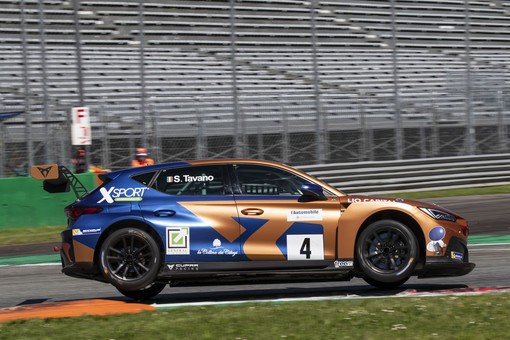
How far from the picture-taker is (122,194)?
287 inches

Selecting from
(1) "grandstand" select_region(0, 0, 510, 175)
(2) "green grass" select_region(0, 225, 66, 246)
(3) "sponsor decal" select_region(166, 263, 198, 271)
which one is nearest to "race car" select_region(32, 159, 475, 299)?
(3) "sponsor decal" select_region(166, 263, 198, 271)

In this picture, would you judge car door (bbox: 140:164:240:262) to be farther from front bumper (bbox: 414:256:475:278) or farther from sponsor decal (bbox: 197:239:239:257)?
front bumper (bbox: 414:256:475:278)

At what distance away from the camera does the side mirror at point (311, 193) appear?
717 centimetres

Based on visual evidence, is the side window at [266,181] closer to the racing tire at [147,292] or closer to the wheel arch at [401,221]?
the wheel arch at [401,221]

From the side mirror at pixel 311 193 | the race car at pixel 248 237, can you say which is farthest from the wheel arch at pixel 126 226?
the side mirror at pixel 311 193

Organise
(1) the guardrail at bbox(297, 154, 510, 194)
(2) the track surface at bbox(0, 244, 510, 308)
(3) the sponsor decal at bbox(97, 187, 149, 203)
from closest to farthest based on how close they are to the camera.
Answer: (3) the sponsor decal at bbox(97, 187, 149, 203)
(2) the track surface at bbox(0, 244, 510, 308)
(1) the guardrail at bbox(297, 154, 510, 194)

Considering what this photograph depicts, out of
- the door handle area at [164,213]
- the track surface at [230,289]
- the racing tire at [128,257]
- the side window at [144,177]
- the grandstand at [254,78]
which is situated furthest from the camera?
the grandstand at [254,78]

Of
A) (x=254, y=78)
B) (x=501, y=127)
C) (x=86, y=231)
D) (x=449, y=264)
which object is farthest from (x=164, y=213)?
(x=254, y=78)

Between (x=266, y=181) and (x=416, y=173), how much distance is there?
1418 centimetres

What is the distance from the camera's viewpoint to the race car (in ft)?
23.2

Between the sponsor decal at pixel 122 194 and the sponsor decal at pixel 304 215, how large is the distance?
5.03 ft

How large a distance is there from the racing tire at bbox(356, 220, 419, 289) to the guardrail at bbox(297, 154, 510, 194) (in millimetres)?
12165

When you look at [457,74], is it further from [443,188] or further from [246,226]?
[246,226]

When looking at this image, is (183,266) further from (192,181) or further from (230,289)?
(230,289)
